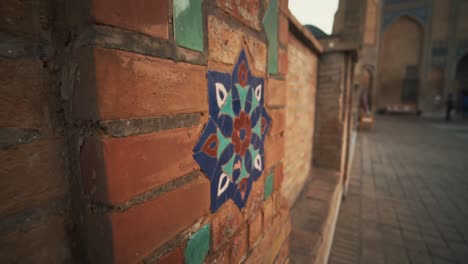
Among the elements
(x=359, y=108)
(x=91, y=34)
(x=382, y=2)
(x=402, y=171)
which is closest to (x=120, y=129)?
(x=91, y=34)

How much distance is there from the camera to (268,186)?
1063 millimetres

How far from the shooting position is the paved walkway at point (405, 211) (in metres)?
2.43

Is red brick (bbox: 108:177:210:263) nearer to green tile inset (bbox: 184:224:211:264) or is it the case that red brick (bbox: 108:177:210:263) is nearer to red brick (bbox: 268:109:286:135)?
green tile inset (bbox: 184:224:211:264)

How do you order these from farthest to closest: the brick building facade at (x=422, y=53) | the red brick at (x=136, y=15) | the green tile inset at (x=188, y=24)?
the brick building facade at (x=422, y=53), the green tile inset at (x=188, y=24), the red brick at (x=136, y=15)

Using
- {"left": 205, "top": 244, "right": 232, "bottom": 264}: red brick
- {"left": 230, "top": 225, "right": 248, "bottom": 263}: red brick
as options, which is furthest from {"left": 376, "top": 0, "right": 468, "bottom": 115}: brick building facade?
{"left": 205, "top": 244, "right": 232, "bottom": 264}: red brick

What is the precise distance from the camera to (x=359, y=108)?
11.6 m

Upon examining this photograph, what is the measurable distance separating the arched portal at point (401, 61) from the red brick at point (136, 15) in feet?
75.4

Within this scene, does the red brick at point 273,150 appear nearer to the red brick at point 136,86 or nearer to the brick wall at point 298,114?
the red brick at point 136,86

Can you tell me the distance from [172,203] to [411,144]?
30.7 ft

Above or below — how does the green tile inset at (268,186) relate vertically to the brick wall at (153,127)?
below

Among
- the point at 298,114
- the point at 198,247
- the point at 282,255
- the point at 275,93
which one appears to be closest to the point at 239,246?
the point at 198,247

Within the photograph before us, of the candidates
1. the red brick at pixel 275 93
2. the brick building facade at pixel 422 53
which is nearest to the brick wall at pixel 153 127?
the red brick at pixel 275 93

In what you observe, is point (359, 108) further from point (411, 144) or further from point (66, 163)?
point (66, 163)

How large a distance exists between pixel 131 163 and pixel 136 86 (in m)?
0.15
